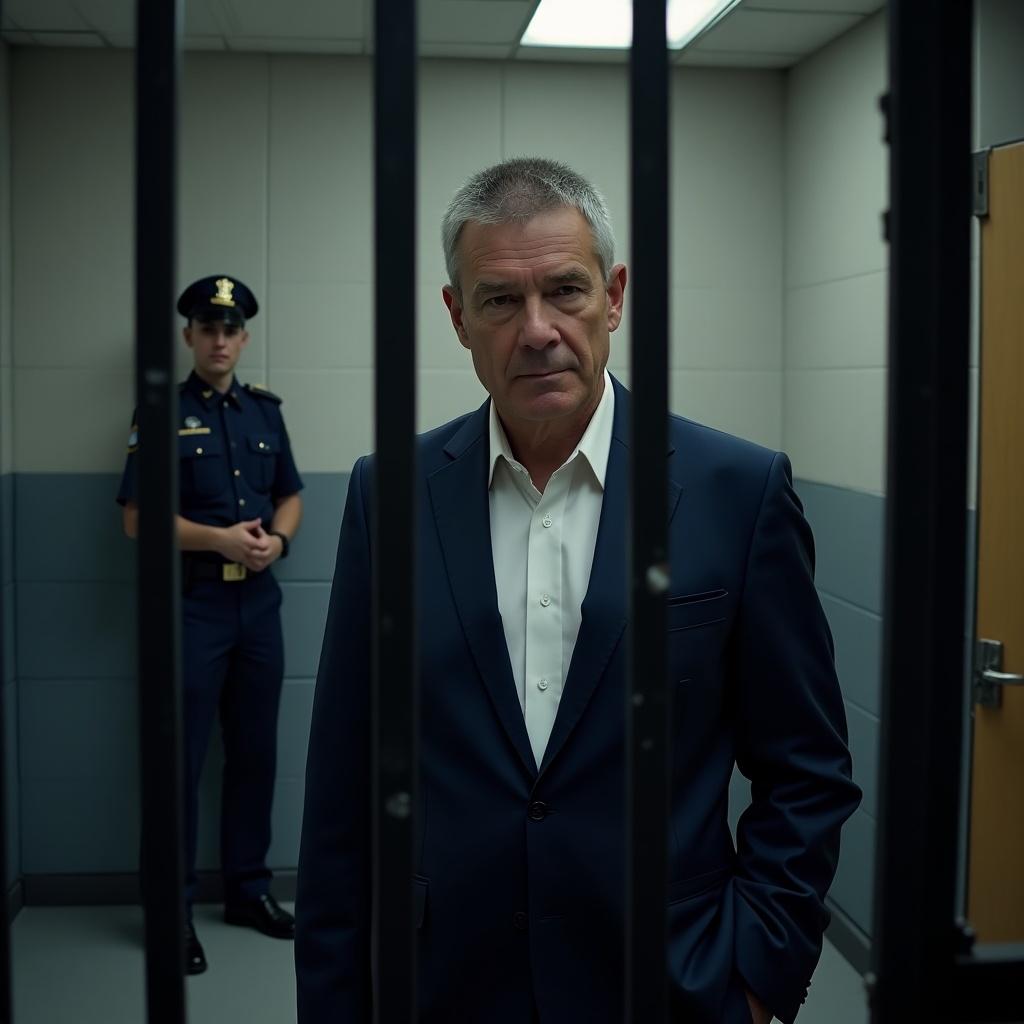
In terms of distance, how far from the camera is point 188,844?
12.0 feet

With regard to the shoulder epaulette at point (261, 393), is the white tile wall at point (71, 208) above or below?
above

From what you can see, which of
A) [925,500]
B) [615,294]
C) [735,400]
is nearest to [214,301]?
[735,400]

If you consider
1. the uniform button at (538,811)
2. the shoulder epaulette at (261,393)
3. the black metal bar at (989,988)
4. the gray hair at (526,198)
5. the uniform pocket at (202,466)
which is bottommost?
the uniform button at (538,811)

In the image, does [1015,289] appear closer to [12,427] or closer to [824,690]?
[824,690]

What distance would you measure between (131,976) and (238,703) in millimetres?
869

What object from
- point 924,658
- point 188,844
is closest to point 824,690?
point 924,658

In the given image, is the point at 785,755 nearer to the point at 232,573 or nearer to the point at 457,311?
the point at 457,311

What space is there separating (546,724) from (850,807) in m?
0.42

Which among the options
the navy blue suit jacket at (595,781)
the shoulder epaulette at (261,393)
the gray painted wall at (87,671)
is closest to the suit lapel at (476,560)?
the navy blue suit jacket at (595,781)

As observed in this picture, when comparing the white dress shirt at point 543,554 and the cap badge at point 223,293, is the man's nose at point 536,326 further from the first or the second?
the cap badge at point 223,293

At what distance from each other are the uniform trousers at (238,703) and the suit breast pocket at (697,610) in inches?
98.6

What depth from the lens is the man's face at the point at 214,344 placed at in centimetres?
370

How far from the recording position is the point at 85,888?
4.01 meters

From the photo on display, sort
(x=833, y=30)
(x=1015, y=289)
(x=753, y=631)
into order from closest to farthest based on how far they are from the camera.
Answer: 1. (x=753, y=631)
2. (x=1015, y=289)
3. (x=833, y=30)
